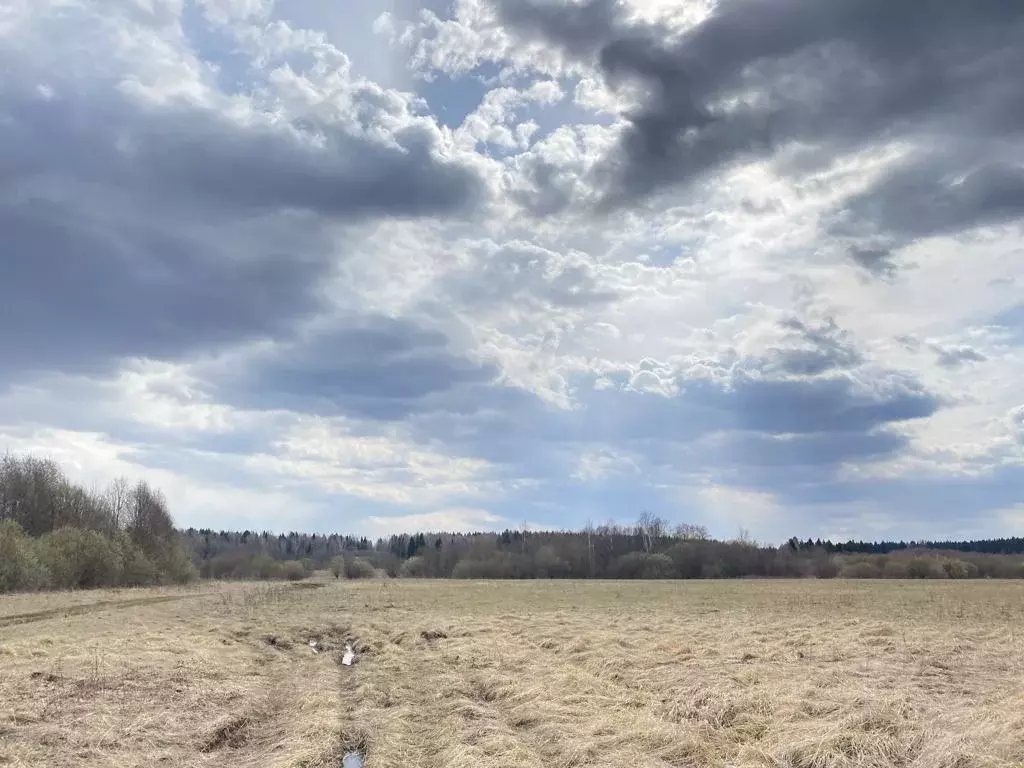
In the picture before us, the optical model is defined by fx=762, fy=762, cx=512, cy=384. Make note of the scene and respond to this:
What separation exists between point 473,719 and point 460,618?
21.4 m

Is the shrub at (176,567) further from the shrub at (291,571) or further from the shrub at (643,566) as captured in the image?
the shrub at (643,566)

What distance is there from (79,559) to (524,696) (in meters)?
66.8

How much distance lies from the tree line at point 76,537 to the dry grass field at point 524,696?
36010 millimetres

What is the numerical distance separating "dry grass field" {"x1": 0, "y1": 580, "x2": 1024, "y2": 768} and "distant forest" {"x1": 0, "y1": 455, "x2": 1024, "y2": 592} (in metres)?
43.7

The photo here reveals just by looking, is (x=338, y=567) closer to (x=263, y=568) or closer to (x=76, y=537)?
(x=263, y=568)

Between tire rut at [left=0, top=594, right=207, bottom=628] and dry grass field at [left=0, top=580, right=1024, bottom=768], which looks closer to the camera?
dry grass field at [left=0, top=580, right=1024, bottom=768]

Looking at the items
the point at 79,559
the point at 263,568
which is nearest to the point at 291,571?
the point at 263,568

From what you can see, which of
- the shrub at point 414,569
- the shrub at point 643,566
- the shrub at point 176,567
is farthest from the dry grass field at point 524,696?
the shrub at point 414,569

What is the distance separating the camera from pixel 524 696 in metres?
15.9

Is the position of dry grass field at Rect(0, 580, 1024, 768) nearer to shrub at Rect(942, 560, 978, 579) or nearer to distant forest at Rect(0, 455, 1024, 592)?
distant forest at Rect(0, 455, 1024, 592)

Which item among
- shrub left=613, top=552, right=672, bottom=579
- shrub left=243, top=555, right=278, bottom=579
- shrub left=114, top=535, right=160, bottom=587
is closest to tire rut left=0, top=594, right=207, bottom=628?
shrub left=114, top=535, right=160, bottom=587

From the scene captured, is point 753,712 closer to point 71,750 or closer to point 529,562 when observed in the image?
point 71,750

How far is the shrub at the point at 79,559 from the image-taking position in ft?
216

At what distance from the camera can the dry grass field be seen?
11.6 m
